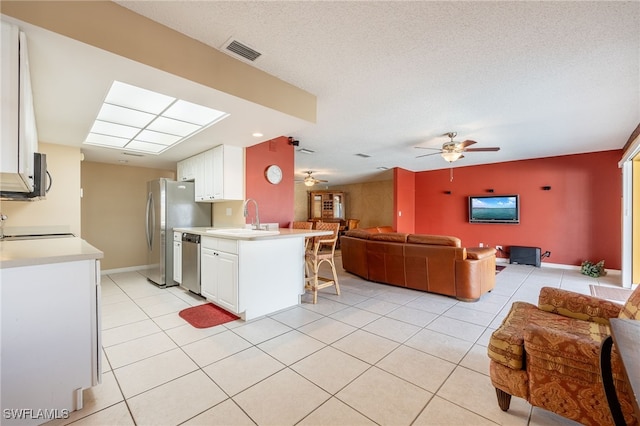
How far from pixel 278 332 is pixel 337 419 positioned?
121cm

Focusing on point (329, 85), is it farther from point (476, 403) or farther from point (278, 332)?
point (476, 403)

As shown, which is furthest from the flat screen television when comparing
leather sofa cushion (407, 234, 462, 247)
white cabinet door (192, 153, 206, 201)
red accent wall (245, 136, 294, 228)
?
white cabinet door (192, 153, 206, 201)

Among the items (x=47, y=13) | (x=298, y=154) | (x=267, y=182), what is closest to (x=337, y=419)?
(x=47, y=13)

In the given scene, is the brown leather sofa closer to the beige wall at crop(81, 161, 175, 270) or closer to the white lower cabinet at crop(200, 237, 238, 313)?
the white lower cabinet at crop(200, 237, 238, 313)

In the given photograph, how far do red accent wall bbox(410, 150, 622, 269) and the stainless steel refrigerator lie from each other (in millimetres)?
5203

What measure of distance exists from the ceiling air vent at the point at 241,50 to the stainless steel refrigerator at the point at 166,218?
9.11 ft

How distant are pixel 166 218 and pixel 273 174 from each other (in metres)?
1.80

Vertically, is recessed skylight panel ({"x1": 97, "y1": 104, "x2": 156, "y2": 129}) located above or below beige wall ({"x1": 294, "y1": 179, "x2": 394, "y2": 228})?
above

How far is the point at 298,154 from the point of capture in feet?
19.2

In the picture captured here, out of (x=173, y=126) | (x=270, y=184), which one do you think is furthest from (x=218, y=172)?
(x=173, y=126)

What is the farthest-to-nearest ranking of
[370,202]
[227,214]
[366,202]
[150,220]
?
[366,202] < [370,202] < [150,220] < [227,214]

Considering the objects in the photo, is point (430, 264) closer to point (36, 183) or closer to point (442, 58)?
point (442, 58)

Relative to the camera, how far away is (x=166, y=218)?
420cm

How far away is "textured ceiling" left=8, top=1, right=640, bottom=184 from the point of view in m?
1.72
